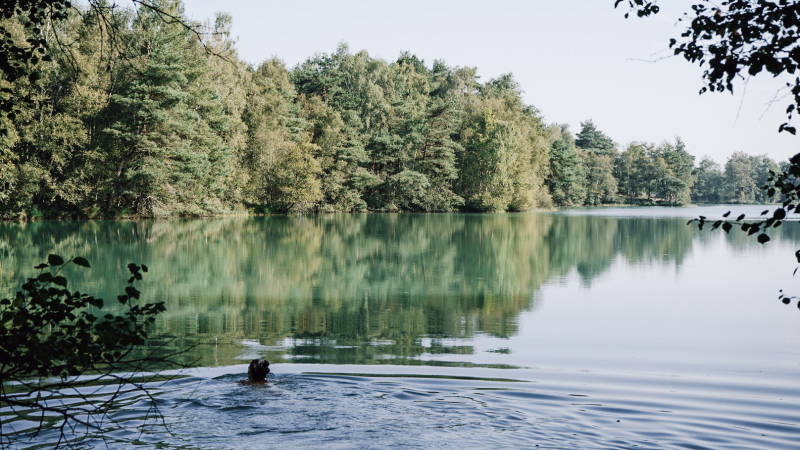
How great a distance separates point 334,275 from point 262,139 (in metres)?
34.1

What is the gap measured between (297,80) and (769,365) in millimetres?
54815

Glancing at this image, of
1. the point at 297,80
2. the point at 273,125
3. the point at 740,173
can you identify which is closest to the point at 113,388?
the point at 273,125

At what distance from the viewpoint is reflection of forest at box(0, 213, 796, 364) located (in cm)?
964

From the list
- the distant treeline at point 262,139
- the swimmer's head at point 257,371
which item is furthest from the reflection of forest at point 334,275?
the distant treeline at point 262,139

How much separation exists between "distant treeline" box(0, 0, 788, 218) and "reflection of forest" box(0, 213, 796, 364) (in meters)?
5.87

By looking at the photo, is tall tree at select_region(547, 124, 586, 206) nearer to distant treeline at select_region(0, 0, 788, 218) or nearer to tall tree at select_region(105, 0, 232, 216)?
distant treeline at select_region(0, 0, 788, 218)

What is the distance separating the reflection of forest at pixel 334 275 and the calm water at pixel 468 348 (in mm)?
77

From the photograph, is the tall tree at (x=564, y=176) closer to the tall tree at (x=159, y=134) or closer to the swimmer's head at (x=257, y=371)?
the tall tree at (x=159, y=134)

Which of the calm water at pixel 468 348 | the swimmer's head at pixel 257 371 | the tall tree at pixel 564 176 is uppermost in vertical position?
the tall tree at pixel 564 176

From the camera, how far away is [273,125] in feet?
161

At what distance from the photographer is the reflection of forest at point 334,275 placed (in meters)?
9.64

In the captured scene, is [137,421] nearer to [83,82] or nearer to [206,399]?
[206,399]

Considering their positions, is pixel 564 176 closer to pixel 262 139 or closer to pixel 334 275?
pixel 262 139

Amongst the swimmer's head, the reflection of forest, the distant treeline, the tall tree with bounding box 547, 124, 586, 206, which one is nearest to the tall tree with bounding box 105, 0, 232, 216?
the distant treeline
